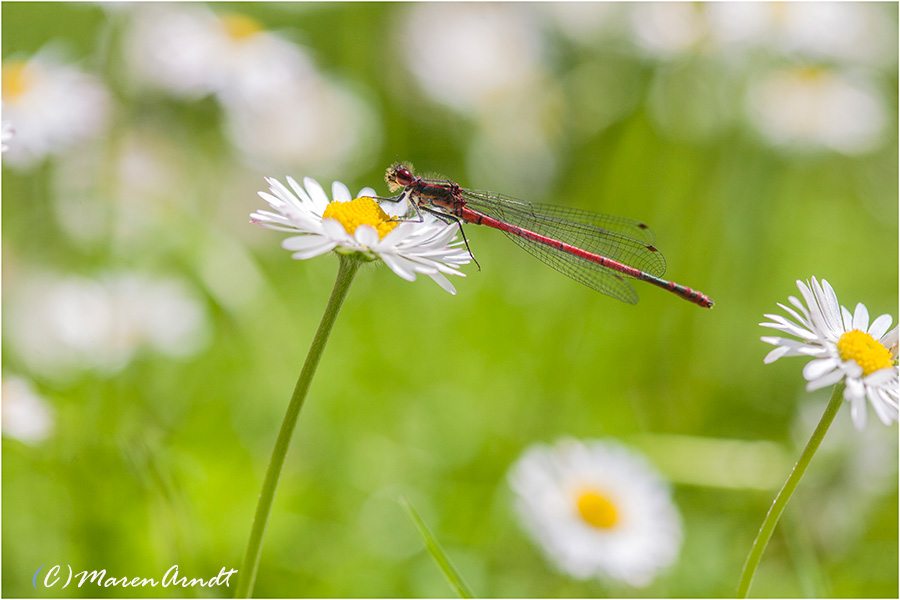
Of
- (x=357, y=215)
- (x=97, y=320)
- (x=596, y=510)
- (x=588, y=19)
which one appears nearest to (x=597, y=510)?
(x=596, y=510)

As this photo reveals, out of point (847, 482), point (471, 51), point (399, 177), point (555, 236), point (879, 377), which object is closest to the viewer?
point (879, 377)

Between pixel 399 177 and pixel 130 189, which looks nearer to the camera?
pixel 399 177

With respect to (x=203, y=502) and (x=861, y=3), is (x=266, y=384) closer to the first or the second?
(x=203, y=502)

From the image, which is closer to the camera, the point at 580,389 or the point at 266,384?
the point at 266,384

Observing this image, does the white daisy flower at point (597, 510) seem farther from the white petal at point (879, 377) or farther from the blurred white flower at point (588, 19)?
the blurred white flower at point (588, 19)

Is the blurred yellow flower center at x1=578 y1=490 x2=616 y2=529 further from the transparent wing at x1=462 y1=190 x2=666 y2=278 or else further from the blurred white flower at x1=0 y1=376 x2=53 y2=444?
the blurred white flower at x1=0 y1=376 x2=53 y2=444

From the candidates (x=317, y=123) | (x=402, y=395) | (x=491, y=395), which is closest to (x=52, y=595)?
(x=402, y=395)

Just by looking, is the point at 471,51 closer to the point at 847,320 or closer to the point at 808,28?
the point at 808,28
